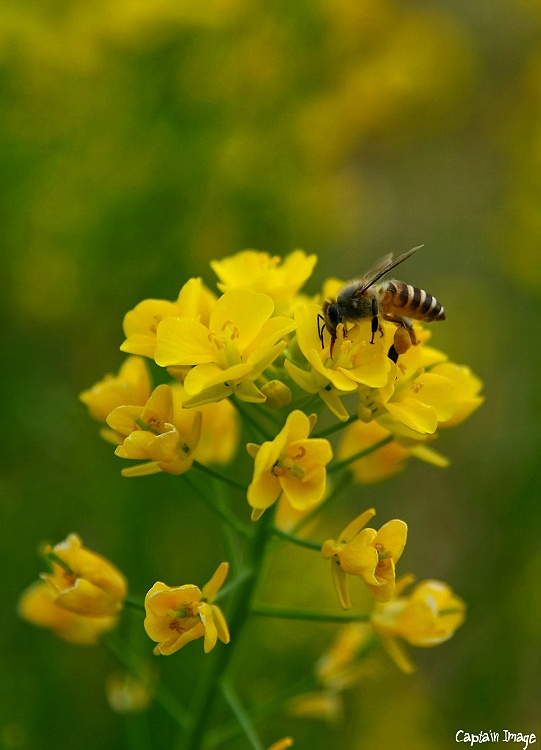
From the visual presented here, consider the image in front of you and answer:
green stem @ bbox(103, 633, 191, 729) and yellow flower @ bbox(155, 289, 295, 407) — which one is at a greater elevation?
yellow flower @ bbox(155, 289, 295, 407)

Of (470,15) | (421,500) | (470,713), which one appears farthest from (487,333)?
(470,15)

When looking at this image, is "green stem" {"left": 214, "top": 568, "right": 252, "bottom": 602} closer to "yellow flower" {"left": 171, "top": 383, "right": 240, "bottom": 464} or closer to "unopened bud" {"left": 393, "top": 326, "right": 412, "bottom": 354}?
"yellow flower" {"left": 171, "top": 383, "right": 240, "bottom": 464}

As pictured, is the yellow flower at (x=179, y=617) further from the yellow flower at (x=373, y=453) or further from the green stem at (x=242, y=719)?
the yellow flower at (x=373, y=453)

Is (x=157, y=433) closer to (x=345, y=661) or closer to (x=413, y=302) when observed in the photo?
(x=413, y=302)

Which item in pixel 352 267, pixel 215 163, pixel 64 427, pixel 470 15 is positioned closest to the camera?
pixel 64 427

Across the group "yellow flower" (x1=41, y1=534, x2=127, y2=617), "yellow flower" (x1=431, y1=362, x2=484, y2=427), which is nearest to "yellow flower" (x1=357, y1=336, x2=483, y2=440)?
"yellow flower" (x1=431, y1=362, x2=484, y2=427)

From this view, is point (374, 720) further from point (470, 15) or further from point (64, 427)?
point (470, 15)

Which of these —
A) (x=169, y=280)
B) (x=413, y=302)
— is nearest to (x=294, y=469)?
(x=413, y=302)
